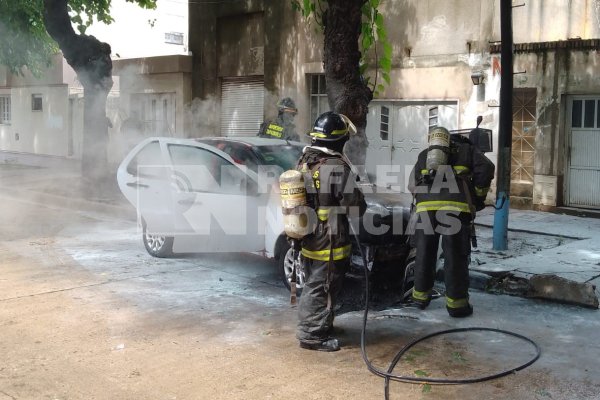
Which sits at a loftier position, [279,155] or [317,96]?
[317,96]

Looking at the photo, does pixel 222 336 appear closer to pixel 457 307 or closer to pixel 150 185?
pixel 457 307

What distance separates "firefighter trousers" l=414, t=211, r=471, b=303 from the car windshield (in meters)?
2.01

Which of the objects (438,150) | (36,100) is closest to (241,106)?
(36,100)

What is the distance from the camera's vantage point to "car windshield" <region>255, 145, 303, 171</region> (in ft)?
24.3

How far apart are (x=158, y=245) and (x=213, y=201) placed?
142 centimetres

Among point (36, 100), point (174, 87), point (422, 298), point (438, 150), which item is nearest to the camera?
point (438, 150)

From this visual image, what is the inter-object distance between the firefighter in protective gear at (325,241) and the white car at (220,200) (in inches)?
42.7

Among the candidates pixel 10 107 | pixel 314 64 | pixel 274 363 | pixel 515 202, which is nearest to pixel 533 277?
pixel 274 363

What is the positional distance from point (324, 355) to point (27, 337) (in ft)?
7.67

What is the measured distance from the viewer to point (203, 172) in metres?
7.61

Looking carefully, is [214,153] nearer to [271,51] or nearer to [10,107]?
[271,51]

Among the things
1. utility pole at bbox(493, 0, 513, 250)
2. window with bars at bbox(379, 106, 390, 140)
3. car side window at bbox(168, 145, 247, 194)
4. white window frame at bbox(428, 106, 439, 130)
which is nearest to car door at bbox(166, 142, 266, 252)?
car side window at bbox(168, 145, 247, 194)

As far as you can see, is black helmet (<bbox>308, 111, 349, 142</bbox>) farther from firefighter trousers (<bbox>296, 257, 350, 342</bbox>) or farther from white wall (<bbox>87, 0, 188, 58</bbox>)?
white wall (<bbox>87, 0, 188, 58</bbox>)

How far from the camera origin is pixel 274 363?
15.6 ft
